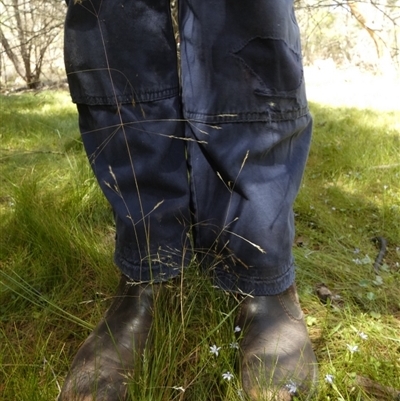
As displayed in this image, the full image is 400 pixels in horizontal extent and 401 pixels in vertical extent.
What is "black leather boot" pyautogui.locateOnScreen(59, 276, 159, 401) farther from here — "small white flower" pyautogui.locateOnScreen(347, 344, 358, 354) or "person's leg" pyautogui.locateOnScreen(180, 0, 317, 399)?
"small white flower" pyautogui.locateOnScreen(347, 344, 358, 354)

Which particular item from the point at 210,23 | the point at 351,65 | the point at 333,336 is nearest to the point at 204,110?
the point at 210,23

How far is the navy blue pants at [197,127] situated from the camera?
0.92 metres

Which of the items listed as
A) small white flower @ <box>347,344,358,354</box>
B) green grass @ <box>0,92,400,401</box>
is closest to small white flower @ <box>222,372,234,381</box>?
green grass @ <box>0,92,400,401</box>

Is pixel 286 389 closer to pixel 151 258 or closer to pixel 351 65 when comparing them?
pixel 151 258

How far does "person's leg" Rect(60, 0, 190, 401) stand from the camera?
93 centimetres

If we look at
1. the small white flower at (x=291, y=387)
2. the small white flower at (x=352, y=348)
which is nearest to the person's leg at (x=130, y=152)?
the small white flower at (x=291, y=387)

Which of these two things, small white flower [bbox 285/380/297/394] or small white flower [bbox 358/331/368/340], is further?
small white flower [bbox 358/331/368/340]

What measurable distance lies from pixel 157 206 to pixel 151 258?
134mm

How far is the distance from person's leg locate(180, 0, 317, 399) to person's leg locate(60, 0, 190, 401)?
0.17ft

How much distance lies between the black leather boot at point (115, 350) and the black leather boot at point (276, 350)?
236mm

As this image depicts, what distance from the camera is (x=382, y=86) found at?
7.34 meters

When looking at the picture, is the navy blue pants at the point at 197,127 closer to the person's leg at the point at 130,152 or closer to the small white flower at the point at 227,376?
the person's leg at the point at 130,152

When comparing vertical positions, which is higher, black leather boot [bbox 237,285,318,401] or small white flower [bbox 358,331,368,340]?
black leather boot [bbox 237,285,318,401]

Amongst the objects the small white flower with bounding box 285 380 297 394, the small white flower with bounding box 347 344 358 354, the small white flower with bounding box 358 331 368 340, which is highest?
the small white flower with bounding box 285 380 297 394
